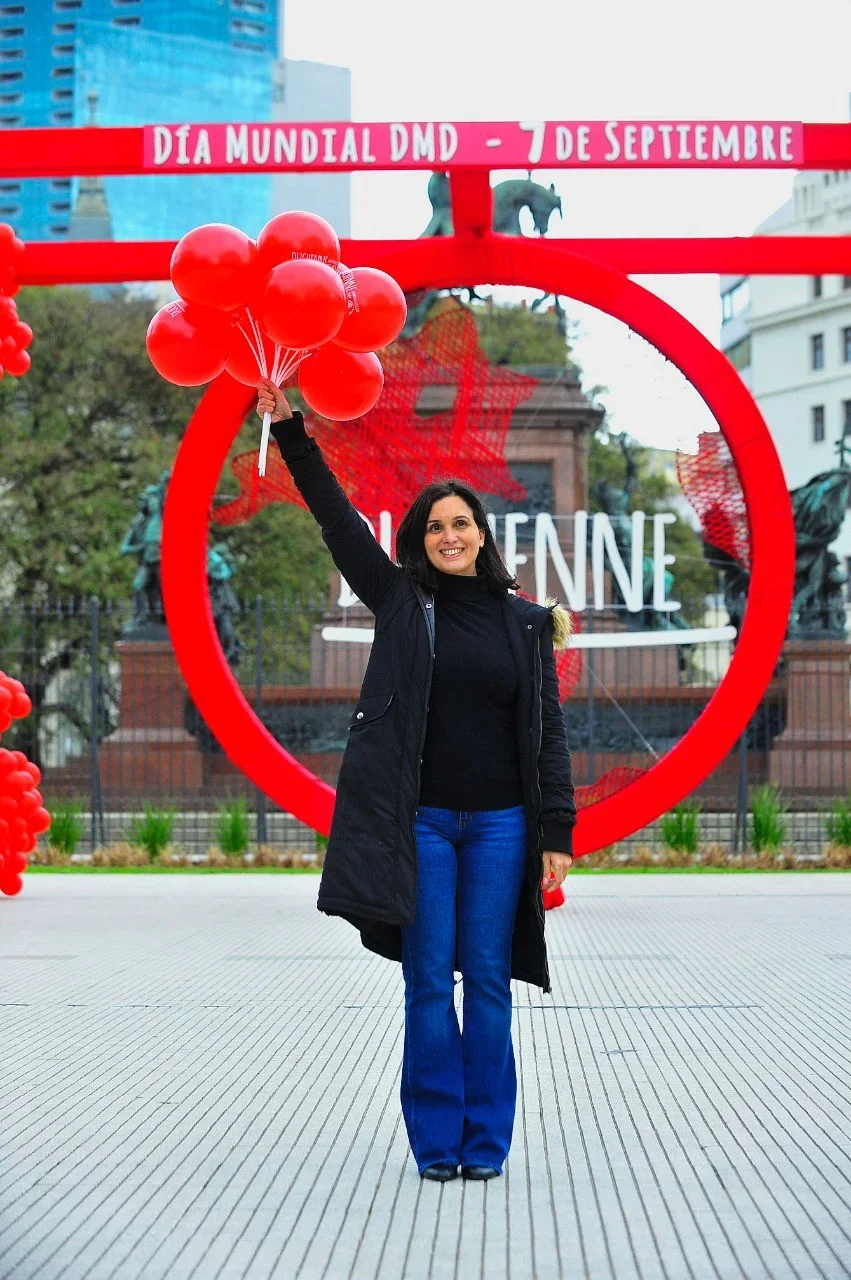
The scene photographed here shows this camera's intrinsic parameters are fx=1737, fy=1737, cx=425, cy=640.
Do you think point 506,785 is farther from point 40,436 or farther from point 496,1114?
point 40,436

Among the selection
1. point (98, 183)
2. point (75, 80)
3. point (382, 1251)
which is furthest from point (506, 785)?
point (75, 80)

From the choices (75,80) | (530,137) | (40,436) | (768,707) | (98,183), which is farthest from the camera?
(75,80)

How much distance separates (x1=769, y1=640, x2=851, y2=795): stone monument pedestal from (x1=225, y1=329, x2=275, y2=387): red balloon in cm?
1236

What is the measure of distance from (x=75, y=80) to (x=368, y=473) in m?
71.8

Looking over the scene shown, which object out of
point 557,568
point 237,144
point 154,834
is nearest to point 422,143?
point 237,144

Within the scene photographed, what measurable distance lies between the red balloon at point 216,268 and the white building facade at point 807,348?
43873mm

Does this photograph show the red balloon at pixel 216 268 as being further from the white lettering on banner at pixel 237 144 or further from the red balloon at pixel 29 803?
the red balloon at pixel 29 803

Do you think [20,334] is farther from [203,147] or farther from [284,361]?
[284,361]

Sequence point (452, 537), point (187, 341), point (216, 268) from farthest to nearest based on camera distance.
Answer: point (187, 341) → point (216, 268) → point (452, 537)

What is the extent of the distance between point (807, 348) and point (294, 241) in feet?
154

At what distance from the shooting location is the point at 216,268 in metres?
5.29

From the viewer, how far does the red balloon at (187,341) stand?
5.56m

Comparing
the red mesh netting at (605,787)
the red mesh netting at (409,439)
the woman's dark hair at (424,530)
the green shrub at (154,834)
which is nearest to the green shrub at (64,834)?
the green shrub at (154,834)

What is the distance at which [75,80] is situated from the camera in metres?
75.6
